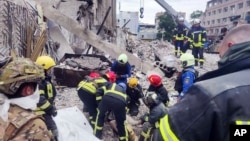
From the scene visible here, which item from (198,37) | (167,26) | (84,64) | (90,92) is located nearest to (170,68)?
(198,37)

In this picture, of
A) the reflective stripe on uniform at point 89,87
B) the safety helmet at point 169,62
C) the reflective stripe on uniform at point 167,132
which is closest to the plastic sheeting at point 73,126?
the reflective stripe on uniform at point 89,87

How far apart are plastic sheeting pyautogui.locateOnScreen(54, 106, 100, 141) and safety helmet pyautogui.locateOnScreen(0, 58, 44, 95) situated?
2526mm

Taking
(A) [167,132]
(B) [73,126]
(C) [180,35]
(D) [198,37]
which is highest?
(C) [180,35]

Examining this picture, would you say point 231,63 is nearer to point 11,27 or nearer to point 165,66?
point 11,27

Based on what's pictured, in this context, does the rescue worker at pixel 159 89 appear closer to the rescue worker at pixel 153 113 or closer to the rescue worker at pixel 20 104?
the rescue worker at pixel 153 113

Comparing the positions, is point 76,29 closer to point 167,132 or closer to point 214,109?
point 167,132

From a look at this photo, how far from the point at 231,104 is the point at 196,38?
9.46 m

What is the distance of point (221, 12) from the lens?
3027 centimetres

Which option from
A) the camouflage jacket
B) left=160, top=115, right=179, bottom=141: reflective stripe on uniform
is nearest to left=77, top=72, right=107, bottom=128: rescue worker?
the camouflage jacket

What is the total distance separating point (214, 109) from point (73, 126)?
4418mm

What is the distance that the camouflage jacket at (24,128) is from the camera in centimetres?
183

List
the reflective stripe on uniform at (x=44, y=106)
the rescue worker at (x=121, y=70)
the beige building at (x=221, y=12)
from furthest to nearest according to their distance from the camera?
the beige building at (x=221, y=12) → the rescue worker at (x=121, y=70) → the reflective stripe on uniform at (x=44, y=106)

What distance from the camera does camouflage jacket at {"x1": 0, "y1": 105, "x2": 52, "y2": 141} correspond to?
1.83 metres

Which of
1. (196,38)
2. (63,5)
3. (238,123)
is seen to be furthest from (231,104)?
(63,5)
